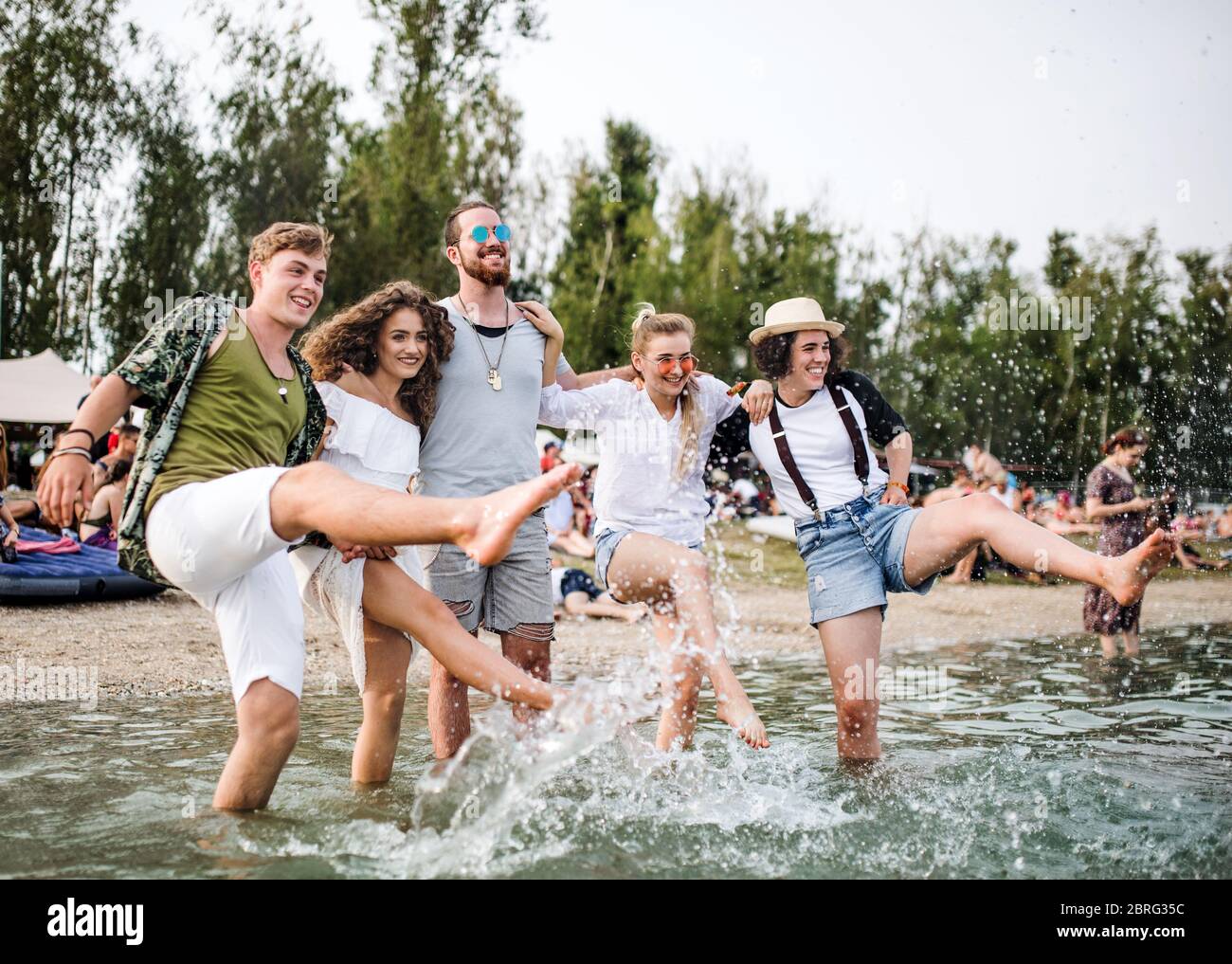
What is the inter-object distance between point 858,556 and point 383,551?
84.3 inches

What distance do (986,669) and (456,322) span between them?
587 centimetres

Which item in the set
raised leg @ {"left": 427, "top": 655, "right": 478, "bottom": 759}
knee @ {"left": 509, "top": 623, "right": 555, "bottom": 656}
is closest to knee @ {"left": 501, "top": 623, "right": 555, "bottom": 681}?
knee @ {"left": 509, "top": 623, "right": 555, "bottom": 656}

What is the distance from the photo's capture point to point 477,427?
4809mm

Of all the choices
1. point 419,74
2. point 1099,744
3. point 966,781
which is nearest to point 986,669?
point 1099,744

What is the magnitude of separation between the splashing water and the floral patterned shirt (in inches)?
39.3

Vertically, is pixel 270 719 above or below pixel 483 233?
below

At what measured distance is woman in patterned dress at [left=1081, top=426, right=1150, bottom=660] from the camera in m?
9.90

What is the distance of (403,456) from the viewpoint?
4.51 m

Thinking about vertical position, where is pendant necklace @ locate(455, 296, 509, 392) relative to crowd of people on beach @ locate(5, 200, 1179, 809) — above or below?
above

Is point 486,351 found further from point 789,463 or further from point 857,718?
point 857,718

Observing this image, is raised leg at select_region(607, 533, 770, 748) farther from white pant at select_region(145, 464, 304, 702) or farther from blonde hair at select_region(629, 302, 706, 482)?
white pant at select_region(145, 464, 304, 702)

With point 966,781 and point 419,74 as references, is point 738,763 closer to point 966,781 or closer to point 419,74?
point 966,781

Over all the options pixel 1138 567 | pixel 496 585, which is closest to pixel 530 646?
pixel 496 585

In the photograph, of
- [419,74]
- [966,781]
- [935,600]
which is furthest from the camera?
[419,74]
